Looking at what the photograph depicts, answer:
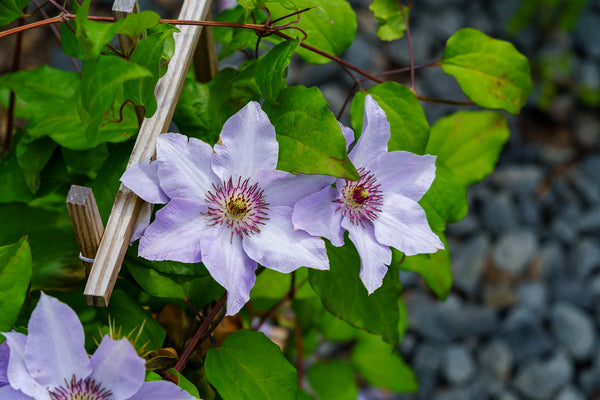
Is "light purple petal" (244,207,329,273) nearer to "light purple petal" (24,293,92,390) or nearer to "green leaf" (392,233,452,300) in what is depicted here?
"light purple petal" (24,293,92,390)

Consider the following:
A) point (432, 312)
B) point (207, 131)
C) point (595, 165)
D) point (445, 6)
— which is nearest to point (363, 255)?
point (207, 131)

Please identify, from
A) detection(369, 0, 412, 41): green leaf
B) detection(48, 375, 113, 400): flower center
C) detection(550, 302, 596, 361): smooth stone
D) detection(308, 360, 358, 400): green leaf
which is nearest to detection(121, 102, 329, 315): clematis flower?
detection(48, 375, 113, 400): flower center

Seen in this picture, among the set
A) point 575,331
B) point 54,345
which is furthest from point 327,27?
point 575,331

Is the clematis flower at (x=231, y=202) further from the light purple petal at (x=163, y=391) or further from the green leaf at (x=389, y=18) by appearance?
the green leaf at (x=389, y=18)

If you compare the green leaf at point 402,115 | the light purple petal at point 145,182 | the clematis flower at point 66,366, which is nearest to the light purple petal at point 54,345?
the clematis flower at point 66,366

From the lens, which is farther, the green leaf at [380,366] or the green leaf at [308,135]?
the green leaf at [380,366]

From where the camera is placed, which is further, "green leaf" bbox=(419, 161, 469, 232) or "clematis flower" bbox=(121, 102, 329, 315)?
"green leaf" bbox=(419, 161, 469, 232)
